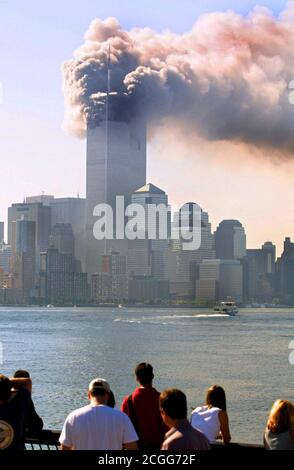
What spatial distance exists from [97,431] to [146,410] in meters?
1.66

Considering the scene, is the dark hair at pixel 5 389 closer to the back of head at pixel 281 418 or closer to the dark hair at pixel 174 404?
the dark hair at pixel 174 404

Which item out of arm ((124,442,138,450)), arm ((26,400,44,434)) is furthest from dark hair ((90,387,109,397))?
arm ((26,400,44,434))

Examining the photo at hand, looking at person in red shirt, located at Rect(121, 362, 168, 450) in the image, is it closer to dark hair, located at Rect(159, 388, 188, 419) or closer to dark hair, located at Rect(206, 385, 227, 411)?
dark hair, located at Rect(206, 385, 227, 411)

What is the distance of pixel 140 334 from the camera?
8638 centimetres

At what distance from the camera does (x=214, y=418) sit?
8328 millimetres

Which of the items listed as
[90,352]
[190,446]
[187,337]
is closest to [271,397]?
[90,352]

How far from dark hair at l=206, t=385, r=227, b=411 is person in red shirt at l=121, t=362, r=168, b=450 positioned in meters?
0.74

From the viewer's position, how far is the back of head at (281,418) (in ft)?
21.8

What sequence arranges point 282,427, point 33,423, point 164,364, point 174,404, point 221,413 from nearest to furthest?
point 174,404 → point 282,427 → point 33,423 → point 221,413 → point 164,364

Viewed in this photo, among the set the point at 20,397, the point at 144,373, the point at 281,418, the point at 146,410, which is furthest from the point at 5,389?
the point at 281,418

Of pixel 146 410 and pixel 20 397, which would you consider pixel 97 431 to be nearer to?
pixel 20 397

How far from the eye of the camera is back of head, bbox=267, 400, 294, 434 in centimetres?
663

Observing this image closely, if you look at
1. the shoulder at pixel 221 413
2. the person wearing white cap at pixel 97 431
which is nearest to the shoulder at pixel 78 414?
the person wearing white cap at pixel 97 431
